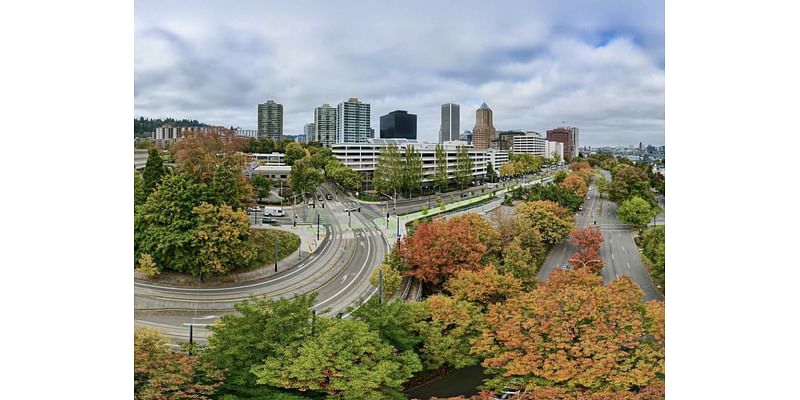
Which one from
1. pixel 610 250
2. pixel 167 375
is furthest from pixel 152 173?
pixel 610 250

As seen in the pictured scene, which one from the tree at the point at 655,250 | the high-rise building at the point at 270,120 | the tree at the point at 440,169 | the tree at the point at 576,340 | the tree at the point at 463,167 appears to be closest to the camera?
the tree at the point at 576,340

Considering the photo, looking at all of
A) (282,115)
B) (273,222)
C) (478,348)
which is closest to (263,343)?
(273,222)

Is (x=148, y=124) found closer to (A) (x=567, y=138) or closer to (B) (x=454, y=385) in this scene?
(B) (x=454, y=385)

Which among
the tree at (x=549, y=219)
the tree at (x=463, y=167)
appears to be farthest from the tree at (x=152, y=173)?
the tree at (x=549, y=219)

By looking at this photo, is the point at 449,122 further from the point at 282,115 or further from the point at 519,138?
the point at 282,115

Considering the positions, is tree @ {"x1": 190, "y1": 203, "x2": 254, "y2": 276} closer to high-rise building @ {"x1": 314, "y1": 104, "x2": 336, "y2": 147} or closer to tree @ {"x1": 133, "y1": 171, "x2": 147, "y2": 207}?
tree @ {"x1": 133, "y1": 171, "x2": 147, "y2": 207}

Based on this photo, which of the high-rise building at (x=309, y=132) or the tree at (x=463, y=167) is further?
the tree at (x=463, y=167)

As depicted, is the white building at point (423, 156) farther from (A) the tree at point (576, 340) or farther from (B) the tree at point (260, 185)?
(A) the tree at point (576, 340)
